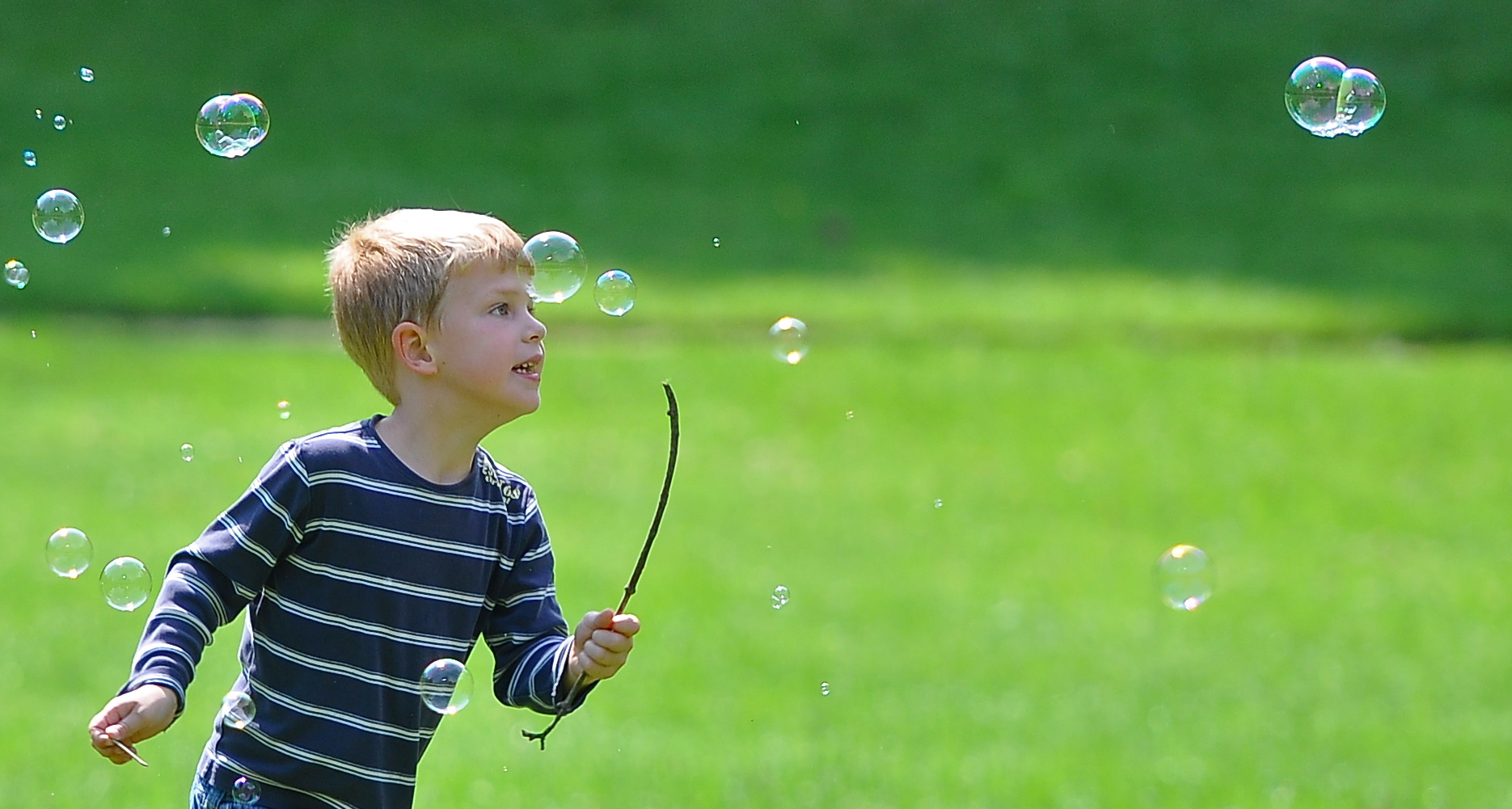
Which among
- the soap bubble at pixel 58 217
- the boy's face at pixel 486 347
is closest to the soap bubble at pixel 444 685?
the boy's face at pixel 486 347

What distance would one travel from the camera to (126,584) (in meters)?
3.08

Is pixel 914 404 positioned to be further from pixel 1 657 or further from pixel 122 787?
pixel 122 787

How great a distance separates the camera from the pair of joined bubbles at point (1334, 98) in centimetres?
404

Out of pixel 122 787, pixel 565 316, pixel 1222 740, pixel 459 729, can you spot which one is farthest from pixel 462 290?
pixel 565 316

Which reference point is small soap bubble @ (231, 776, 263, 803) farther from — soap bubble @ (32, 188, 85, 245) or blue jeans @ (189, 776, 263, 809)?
soap bubble @ (32, 188, 85, 245)

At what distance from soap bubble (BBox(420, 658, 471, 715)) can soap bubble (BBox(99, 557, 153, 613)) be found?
2.18 feet

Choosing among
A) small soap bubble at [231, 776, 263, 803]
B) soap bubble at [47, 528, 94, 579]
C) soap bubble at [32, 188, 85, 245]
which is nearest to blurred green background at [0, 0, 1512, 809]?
soap bubble at [47, 528, 94, 579]

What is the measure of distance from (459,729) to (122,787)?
3.41 feet

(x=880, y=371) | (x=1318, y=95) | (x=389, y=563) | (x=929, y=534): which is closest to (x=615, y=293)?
(x=389, y=563)

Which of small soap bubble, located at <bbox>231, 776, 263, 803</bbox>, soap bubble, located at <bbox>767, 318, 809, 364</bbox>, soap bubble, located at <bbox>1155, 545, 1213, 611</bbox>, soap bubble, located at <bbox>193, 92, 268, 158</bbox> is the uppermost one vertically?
soap bubble, located at <bbox>1155, 545, 1213, 611</bbox>

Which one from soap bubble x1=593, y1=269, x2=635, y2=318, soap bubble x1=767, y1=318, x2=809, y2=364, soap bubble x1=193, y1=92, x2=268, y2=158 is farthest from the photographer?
soap bubble x1=767, y1=318, x2=809, y2=364

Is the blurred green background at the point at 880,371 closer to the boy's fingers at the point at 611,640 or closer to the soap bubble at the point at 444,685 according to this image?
the soap bubble at the point at 444,685

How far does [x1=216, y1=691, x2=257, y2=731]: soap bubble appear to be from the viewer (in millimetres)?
2541

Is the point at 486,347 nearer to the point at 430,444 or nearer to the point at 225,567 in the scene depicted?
the point at 430,444
